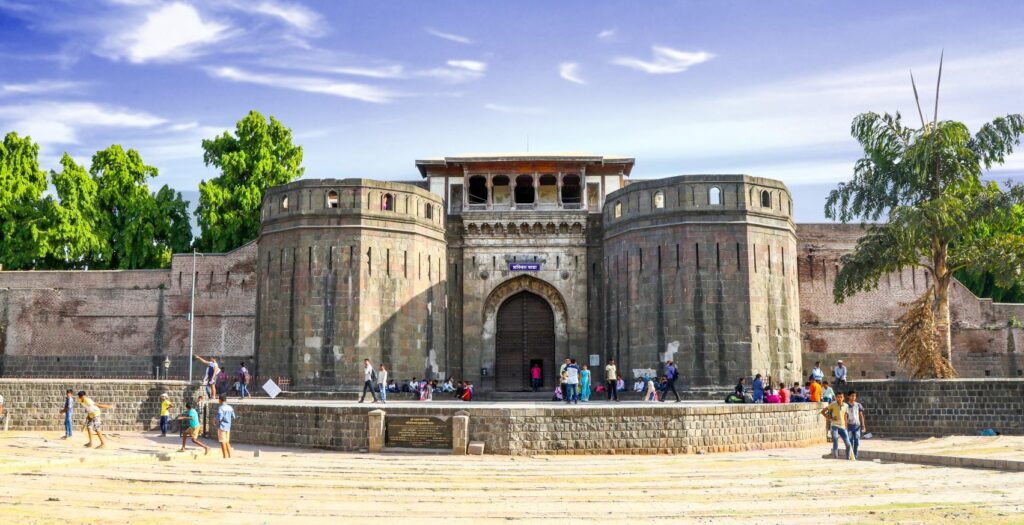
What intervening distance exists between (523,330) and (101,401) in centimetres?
1488

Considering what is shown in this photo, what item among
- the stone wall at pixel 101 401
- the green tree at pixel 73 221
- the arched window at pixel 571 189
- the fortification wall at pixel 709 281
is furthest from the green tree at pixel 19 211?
the fortification wall at pixel 709 281

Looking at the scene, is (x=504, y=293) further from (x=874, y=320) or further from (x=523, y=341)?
(x=874, y=320)

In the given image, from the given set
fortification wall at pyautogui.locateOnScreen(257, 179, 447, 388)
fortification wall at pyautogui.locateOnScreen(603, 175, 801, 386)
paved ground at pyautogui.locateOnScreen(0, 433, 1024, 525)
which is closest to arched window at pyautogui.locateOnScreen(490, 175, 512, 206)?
fortification wall at pyautogui.locateOnScreen(257, 179, 447, 388)

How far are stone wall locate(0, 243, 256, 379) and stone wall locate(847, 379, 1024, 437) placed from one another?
23.0 m

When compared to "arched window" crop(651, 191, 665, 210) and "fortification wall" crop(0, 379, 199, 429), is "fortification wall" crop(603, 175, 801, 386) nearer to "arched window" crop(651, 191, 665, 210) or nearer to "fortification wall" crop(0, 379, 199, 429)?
"arched window" crop(651, 191, 665, 210)

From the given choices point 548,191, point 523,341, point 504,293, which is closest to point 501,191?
point 548,191

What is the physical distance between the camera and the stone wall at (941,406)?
2419cm

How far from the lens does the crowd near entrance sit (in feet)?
111

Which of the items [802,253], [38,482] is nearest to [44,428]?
[38,482]

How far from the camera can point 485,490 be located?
1327cm

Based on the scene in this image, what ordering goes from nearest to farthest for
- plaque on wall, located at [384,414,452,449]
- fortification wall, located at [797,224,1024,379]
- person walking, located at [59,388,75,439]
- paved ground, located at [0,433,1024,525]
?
1. paved ground, located at [0,433,1024,525]
2. plaque on wall, located at [384,414,452,449]
3. person walking, located at [59,388,75,439]
4. fortification wall, located at [797,224,1024,379]

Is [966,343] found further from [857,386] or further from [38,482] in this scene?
[38,482]

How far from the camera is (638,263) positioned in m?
30.9

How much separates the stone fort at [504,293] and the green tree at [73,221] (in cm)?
366
